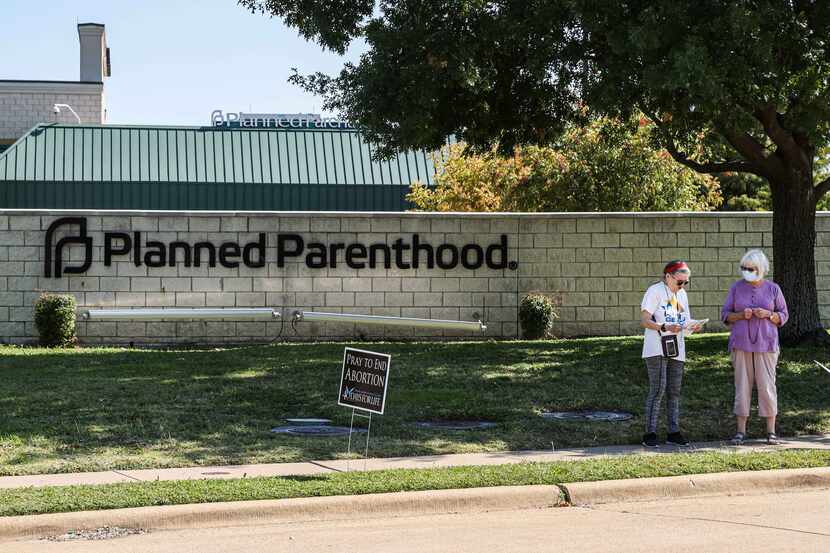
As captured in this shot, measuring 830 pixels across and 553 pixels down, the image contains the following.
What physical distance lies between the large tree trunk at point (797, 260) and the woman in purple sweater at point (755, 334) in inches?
266

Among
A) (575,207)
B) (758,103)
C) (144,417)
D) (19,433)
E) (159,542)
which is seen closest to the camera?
(159,542)

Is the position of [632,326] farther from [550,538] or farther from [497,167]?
[550,538]

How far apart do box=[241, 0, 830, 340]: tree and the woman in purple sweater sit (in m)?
3.56

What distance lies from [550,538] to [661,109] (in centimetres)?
1068

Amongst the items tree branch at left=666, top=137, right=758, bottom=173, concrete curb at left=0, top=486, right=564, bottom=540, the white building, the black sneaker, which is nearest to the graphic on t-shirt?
the black sneaker

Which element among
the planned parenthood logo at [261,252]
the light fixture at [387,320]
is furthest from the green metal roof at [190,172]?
the light fixture at [387,320]

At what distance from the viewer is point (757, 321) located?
38.4 feet

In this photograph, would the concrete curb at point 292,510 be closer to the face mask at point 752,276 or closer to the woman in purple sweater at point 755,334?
the woman in purple sweater at point 755,334

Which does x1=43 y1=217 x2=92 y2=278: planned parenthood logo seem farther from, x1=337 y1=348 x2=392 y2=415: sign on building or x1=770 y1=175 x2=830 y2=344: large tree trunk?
x1=337 y1=348 x2=392 y2=415: sign on building

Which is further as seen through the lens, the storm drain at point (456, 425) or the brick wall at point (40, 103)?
the brick wall at point (40, 103)

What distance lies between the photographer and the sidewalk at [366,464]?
9.50 metres

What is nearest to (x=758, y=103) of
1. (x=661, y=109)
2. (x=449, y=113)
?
(x=661, y=109)

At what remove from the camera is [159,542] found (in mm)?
7680

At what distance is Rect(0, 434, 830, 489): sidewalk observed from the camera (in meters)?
9.50
